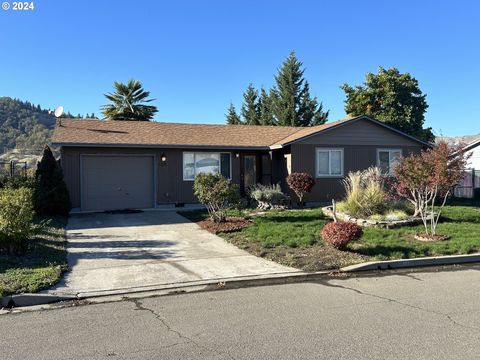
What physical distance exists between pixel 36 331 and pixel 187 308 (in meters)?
1.90

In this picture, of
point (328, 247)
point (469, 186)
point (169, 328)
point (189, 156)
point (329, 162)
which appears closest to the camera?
point (169, 328)

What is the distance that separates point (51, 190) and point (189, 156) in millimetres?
5598

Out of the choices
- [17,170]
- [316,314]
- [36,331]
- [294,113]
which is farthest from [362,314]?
[294,113]

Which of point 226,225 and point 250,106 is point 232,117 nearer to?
point 250,106

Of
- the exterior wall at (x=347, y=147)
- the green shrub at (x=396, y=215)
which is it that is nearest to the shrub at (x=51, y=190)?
the exterior wall at (x=347, y=147)

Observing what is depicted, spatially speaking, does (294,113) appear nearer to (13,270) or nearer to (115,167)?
(115,167)

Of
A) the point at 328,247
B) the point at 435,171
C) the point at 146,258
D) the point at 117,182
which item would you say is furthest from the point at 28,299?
the point at 117,182

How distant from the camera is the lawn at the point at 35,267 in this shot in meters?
7.09

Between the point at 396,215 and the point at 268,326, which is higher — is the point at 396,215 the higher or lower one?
the higher one

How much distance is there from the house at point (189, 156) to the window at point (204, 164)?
0.04m

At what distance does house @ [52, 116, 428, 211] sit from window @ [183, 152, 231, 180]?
0.04 meters

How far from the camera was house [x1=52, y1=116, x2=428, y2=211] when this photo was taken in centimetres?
1738

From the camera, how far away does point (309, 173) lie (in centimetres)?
1902

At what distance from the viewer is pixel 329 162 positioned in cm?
1939
